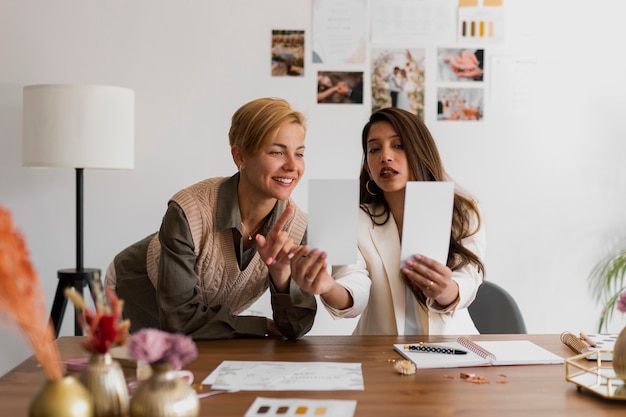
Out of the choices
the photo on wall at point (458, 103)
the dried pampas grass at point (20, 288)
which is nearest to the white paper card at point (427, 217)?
the dried pampas grass at point (20, 288)

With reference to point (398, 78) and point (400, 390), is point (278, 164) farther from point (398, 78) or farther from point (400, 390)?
point (398, 78)

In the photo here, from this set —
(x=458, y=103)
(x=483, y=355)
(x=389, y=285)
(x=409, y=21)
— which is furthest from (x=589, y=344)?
(x=409, y=21)

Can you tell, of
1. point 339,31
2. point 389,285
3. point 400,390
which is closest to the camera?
point 400,390

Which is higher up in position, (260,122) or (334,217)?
(260,122)

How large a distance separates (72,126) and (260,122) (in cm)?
103

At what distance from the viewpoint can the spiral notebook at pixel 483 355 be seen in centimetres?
133

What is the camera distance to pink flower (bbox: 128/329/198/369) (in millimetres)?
771

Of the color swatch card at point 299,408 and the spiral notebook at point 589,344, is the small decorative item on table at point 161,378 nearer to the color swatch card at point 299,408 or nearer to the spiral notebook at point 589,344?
the color swatch card at point 299,408

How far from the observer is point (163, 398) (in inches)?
30.7

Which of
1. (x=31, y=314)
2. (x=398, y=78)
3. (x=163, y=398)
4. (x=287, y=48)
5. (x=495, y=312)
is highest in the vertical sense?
(x=287, y=48)

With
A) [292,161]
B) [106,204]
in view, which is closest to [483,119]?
[292,161]

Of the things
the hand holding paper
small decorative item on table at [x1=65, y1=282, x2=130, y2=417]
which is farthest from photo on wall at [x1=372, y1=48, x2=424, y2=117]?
small decorative item on table at [x1=65, y1=282, x2=130, y2=417]

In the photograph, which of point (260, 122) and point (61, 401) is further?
point (260, 122)

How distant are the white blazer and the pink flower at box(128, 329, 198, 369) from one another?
38.8 inches
